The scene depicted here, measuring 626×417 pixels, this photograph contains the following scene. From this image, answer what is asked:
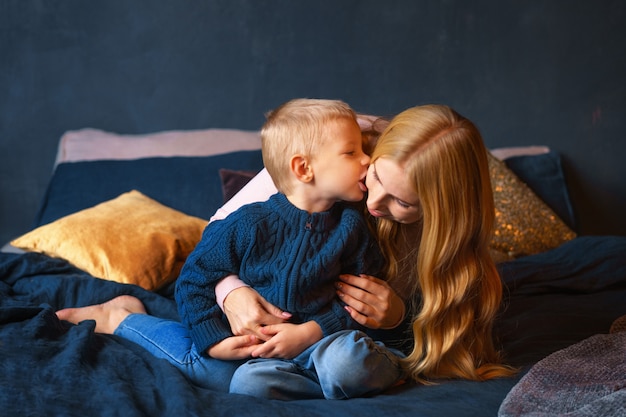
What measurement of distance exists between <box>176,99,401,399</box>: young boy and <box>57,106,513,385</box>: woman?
39 millimetres

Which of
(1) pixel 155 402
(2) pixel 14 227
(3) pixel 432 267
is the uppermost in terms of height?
(3) pixel 432 267

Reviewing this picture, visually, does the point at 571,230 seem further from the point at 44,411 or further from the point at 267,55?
the point at 44,411

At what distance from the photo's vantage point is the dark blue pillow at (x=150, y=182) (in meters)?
2.78

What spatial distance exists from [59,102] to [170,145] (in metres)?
0.63

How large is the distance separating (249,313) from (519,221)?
160 centimetres

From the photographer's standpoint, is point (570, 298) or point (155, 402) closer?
point (155, 402)

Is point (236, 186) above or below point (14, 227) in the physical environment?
above

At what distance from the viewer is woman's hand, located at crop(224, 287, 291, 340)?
1546 mm

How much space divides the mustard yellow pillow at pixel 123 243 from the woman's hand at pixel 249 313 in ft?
2.54

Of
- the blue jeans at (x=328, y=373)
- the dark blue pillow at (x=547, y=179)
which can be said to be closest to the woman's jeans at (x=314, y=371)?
the blue jeans at (x=328, y=373)

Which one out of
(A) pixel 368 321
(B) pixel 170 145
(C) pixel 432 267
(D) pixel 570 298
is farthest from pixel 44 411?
(B) pixel 170 145

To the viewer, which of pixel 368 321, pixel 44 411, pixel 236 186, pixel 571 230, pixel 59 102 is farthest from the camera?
pixel 59 102

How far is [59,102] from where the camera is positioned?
3.35m

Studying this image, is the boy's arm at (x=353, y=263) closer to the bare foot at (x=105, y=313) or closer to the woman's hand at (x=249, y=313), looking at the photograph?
the woman's hand at (x=249, y=313)
